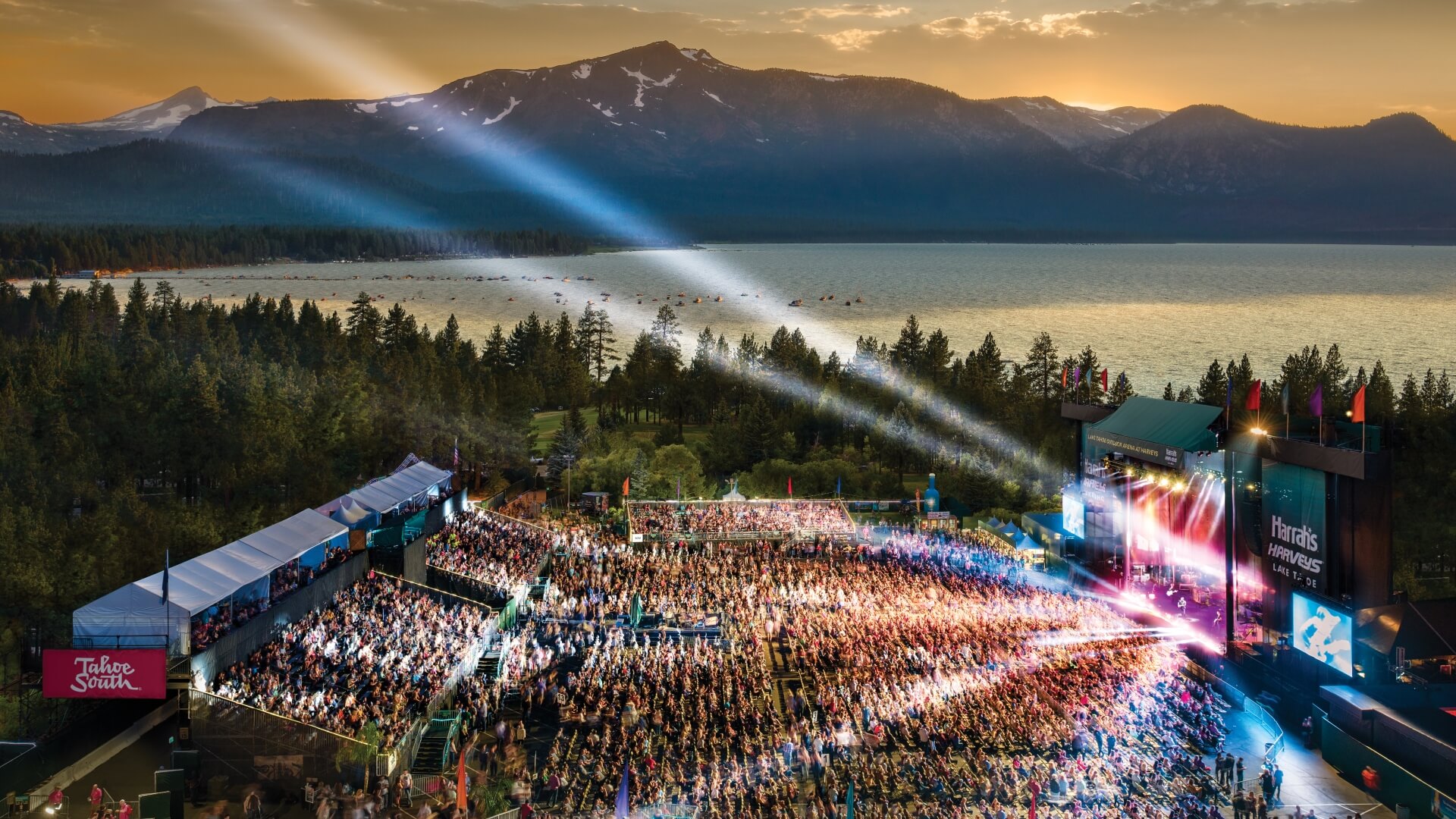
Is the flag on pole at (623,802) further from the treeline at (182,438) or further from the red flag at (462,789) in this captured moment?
the treeline at (182,438)

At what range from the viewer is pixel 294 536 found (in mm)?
27141

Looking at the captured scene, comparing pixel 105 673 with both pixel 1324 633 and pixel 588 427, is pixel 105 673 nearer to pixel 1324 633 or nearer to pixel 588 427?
pixel 1324 633

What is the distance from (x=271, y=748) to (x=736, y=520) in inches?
1026

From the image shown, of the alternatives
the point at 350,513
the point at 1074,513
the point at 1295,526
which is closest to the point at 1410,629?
the point at 1295,526

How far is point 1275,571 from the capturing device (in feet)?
84.2

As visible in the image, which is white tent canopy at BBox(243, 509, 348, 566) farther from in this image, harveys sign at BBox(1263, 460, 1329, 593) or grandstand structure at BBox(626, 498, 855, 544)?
harveys sign at BBox(1263, 460, 1329, 593)

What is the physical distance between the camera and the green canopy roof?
2988 centimetres

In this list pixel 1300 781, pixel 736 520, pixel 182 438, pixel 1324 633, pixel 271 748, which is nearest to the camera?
pixel 271 748

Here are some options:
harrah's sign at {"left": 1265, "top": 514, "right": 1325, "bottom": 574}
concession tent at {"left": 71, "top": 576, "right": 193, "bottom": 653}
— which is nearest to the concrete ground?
harrah's sign at {"left": 1265, "top": 514, "right": 1325, "bottom": 574}

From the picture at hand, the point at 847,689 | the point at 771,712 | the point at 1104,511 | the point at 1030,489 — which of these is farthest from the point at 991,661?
the point at 1030,489

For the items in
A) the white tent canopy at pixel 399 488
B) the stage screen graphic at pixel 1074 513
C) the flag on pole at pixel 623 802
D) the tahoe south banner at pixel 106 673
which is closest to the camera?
the flag on pole at pixel 623 802

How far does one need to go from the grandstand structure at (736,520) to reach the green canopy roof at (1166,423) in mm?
11989

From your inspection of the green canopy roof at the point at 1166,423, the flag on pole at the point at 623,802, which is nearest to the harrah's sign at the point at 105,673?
the flag on pole at the point at 623,802

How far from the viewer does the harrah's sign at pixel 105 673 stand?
1856 centimetres
